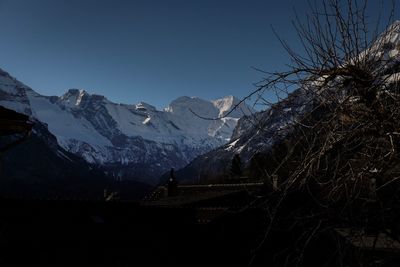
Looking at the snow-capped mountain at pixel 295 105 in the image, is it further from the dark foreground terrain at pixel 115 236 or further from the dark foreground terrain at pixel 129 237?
the dark foreground terrain at pixel 115 236

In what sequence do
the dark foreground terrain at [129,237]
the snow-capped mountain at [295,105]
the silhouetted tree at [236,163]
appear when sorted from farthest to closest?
the dark foreground terrain at [129,237] < the silhouetted tree at [236,163] < the snow-capped mountain at [295,105]

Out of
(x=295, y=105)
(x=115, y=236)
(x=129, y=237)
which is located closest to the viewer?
(x=295, y=105)

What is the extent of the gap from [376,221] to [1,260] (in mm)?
11373

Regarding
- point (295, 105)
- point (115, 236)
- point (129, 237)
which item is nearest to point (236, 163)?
point (129, 237)

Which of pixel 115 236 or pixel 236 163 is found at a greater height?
pixel 236 163

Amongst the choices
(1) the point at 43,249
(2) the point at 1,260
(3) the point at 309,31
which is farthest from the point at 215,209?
(3) the point at 309,31

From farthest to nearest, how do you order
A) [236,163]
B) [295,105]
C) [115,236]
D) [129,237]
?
[236,163] < [129,237] < [115,236] < [295,105]

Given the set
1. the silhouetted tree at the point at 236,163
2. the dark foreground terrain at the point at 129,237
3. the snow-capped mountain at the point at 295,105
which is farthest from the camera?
the dark foreground terrain at the point at 129,237

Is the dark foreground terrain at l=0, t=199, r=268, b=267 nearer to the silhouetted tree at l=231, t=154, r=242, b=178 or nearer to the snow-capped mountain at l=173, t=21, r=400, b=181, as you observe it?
the silhouetted tree at l=231, t=154, r=242, b=178

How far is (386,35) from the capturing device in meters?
4.61

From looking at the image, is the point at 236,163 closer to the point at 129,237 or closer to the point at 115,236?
the point at 129,237

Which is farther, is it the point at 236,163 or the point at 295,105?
the point at 236,163

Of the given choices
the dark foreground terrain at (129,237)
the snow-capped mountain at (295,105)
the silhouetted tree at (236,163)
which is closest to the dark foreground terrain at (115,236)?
the dark foreground terrain at (129,237)

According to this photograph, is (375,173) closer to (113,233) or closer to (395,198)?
(395,198)
